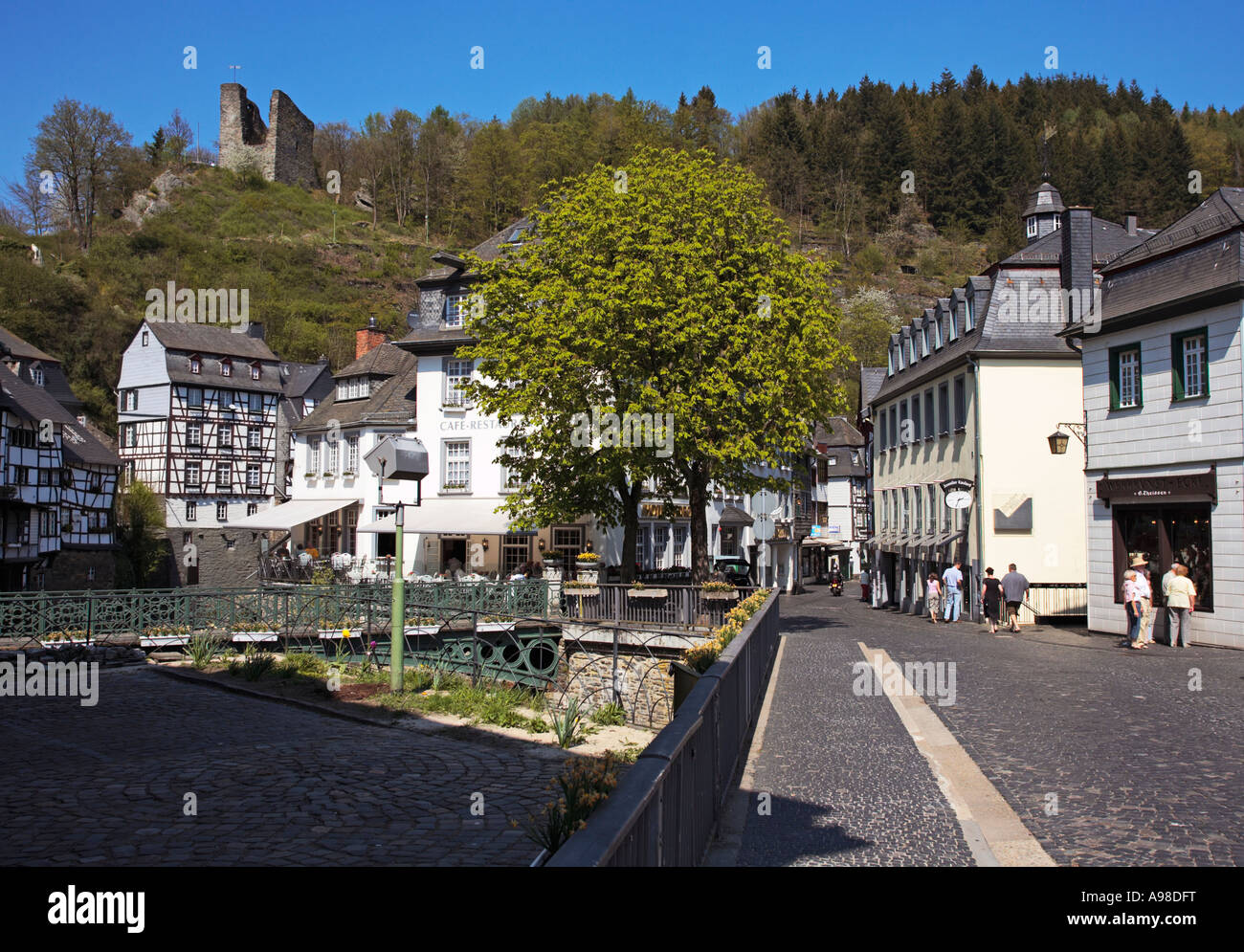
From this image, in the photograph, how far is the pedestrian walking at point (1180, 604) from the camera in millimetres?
19141

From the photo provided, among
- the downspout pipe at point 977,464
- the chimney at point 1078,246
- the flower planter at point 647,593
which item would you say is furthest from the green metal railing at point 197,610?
the chimney at point 1078,246

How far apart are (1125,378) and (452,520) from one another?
21.6 m

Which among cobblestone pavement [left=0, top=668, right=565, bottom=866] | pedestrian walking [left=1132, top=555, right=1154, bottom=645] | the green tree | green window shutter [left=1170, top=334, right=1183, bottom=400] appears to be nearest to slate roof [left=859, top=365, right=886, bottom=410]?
green window shutter [left=1170, top=334, right=1183, bottom=400]

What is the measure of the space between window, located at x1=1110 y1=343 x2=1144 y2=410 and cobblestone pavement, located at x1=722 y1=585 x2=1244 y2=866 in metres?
6.83

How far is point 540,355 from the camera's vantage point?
2414 centimetres

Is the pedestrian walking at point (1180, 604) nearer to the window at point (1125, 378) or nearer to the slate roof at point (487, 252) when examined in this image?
the window at point (1125, 378)

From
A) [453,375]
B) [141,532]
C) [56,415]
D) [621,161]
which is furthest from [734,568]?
[621,161]

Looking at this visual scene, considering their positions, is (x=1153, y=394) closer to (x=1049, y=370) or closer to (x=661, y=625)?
(x=1049, y=370)

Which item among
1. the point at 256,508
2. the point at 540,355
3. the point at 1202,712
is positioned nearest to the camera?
the point at 1202,712

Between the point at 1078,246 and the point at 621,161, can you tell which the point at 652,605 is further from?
the point at 621,161

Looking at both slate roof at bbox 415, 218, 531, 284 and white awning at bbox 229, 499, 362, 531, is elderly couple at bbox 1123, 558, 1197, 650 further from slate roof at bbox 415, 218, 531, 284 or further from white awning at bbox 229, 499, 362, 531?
white awning at bbox 229, 499, 362, 531

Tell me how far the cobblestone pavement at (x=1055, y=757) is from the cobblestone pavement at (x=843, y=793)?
0.02 m
